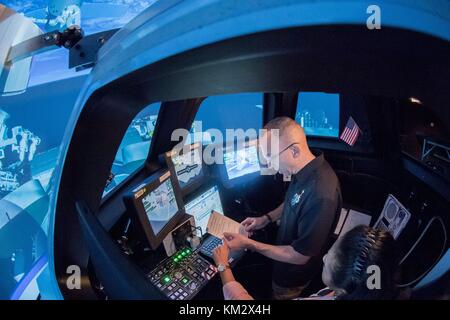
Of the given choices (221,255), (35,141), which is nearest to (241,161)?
(221,255)

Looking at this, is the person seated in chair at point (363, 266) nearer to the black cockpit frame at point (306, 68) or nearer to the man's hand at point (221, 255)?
the black cockpit frame at point (306, 68)

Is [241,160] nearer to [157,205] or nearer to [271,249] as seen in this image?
[271,249]

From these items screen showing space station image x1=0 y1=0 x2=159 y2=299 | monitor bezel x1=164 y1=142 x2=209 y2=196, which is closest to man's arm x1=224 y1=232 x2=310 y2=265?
monitor bezel x1=164 y1=142 x2=209 y2=196

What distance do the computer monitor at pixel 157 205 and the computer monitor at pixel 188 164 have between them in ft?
0.92

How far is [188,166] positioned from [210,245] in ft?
2.36

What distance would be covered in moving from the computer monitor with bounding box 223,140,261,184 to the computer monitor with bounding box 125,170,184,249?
101 cm

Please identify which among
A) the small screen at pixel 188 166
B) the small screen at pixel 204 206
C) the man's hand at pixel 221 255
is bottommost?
the man's hand at pixel 221 255

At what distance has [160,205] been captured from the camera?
6.83ft

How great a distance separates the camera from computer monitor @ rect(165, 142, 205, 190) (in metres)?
2.55

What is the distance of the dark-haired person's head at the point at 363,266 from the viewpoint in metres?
1.13

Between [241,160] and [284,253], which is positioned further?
[241,160]

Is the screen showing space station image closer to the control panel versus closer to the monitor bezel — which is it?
the monitor bezel

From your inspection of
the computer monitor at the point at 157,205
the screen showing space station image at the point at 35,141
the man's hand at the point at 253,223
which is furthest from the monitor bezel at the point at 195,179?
the screen showing space station image at the point at 35,141

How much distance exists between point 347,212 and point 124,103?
3170 mm
